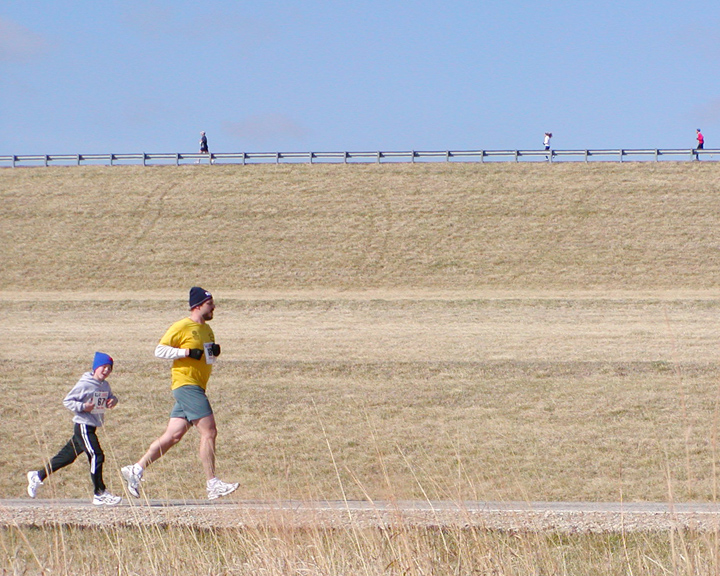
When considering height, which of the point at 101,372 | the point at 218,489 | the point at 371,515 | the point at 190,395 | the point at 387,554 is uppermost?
the point at 101,372

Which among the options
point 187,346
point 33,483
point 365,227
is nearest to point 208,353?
point 187,346

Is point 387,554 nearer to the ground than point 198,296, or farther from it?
nearer to the ground

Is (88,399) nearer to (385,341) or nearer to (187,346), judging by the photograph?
(187,346)

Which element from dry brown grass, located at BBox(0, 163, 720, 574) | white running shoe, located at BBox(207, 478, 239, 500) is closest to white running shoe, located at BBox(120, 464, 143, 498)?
white running shoe, located at BBox(207, 478, 239, 500)

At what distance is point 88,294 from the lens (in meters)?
31.2

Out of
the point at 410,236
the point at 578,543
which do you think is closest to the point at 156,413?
the point at 578,543

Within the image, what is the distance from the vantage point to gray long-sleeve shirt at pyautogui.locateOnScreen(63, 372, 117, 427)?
7.39 meters

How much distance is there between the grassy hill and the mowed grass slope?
0.46 feet

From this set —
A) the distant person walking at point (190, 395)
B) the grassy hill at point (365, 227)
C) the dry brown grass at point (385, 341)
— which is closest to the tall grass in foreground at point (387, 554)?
the dry brown grass at point (385, 341)

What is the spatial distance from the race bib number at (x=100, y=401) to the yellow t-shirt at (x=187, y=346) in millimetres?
585

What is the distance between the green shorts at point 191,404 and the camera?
25.2ft

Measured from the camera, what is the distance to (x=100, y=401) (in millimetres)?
7484

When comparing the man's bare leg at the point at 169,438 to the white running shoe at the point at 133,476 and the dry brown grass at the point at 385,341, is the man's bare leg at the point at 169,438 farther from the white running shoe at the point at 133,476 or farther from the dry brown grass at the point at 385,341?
the dry brown grass at the point at 385,341

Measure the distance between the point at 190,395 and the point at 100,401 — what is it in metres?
0.72
